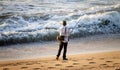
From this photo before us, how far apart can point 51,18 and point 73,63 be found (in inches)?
473

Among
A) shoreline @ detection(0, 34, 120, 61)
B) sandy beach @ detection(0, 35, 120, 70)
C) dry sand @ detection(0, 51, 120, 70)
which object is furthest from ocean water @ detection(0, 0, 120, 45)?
dry sand @ detection(0, 51, 120, 70)

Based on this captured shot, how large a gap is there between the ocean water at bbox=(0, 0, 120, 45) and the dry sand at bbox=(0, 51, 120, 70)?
519 centimetres

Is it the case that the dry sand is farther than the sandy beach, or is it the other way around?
the sandy beach

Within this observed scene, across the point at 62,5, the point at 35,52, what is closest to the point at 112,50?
the point at 35,52

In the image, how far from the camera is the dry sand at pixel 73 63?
1170cm

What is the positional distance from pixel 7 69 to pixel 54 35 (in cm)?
782

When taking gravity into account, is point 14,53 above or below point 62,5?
below

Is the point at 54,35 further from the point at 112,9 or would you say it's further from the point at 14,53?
the point at 112,9

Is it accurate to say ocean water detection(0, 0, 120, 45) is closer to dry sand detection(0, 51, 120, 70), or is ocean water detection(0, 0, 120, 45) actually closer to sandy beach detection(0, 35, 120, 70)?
sandy beach detection(0, 35, 120, 70)

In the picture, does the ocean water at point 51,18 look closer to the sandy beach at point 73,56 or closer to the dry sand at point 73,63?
the sandy beach at point 73,56

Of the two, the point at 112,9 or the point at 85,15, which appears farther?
the point at 112,9

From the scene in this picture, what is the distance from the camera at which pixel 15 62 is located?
43.7 ft

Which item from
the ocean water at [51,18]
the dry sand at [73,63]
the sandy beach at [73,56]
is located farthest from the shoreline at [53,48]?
the ocean water at [51,18]

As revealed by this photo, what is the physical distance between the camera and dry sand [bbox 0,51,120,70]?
11695 millimetres
